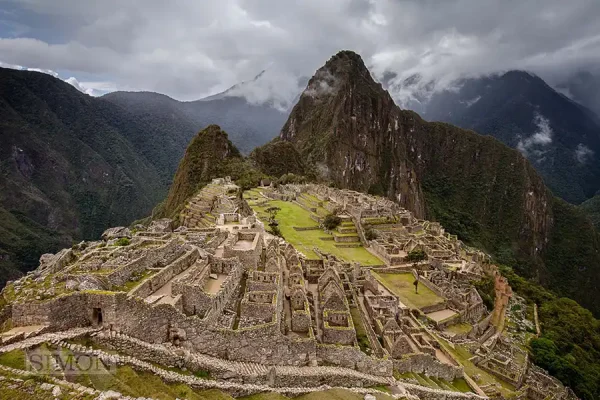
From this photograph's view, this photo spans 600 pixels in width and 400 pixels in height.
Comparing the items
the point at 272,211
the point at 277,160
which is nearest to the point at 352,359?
the point at 272,211

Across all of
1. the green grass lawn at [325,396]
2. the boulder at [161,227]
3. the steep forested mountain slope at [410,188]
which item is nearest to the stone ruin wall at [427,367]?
the green grass lawn at [325,396]

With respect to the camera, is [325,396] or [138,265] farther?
[138,265]

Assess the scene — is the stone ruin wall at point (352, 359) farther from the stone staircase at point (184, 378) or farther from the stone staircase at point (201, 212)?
the stone staircase at point (201, 212)

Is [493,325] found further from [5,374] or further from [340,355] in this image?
[5,374]

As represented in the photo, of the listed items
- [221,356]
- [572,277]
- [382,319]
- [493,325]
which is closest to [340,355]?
[221,356]

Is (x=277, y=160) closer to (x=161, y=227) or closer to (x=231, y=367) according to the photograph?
(x=161, y=227)

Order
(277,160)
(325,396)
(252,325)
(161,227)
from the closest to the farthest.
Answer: (325,396)
(252,325)
(161,227)
(277,160)
